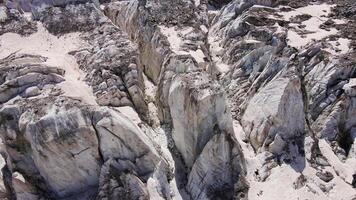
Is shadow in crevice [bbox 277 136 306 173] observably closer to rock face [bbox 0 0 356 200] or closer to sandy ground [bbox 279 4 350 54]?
rock face [bbox 0 0 356 200]

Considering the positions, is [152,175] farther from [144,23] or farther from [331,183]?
[144,23]

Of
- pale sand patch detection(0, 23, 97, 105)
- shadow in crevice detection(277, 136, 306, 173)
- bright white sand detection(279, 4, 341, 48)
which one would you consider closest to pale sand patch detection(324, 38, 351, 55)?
bright white sand detection(279, 4, 341, 48)

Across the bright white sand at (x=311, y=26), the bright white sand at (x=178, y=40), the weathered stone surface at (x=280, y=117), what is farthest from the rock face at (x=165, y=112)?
the bright white sand at (x=311, y=26)

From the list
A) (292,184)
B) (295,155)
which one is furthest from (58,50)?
(292,184)

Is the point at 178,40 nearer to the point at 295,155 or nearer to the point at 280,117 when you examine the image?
the point at 280,117

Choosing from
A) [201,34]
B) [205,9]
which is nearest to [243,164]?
[201,34]

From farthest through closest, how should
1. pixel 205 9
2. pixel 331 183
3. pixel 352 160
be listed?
pixel 205 9, pixel 352 160, pixel 331 183

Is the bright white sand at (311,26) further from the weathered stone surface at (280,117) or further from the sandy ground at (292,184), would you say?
the sandy ground at (292,184)
